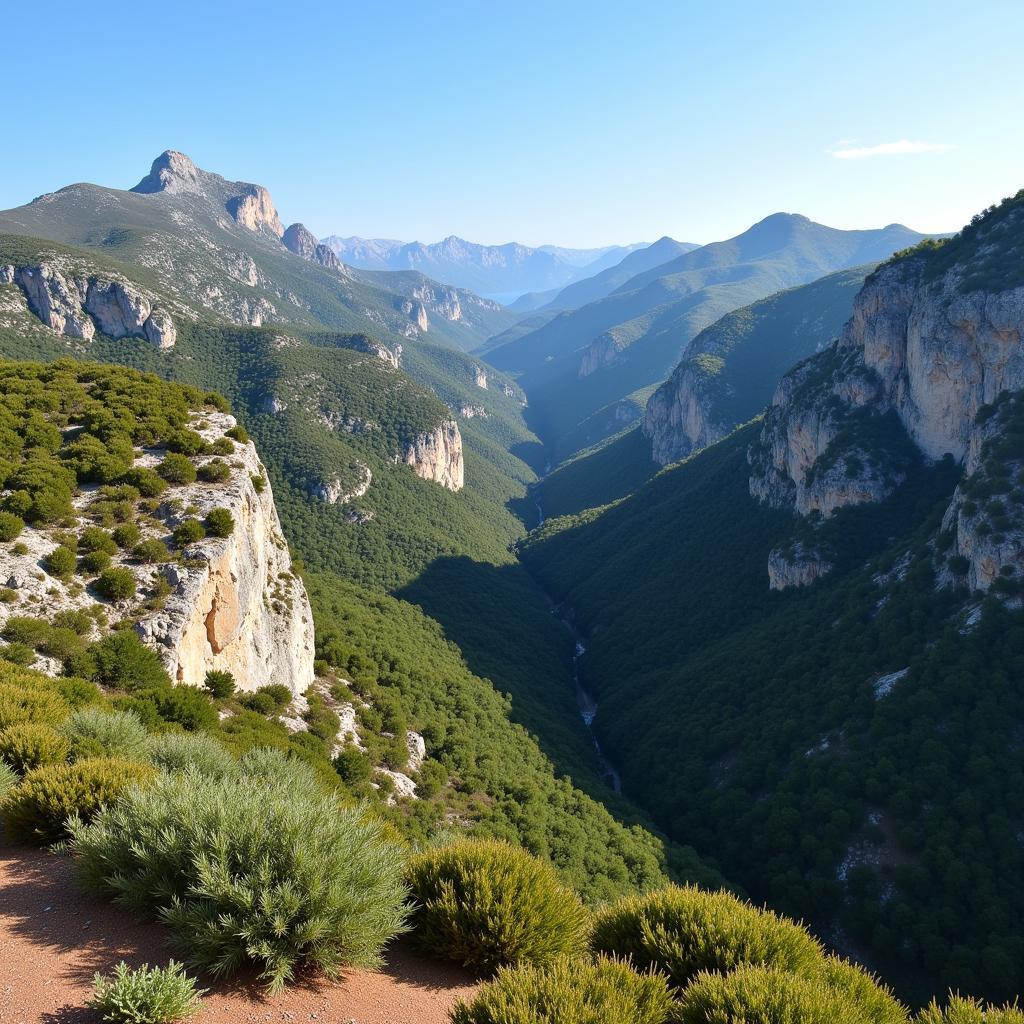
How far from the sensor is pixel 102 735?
11.0 meters

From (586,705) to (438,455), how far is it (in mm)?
58771

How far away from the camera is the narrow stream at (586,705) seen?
177 feet

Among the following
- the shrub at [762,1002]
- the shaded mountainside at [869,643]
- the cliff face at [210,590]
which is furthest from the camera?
the shaded mountainside at [869,643]

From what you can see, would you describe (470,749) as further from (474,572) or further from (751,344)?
(751,344)

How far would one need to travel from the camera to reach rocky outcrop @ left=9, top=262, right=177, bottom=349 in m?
92.4

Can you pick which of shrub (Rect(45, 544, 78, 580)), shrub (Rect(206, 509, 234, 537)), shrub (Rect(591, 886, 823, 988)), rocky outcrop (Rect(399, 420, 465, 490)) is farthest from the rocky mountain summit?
rocky outcrop (Rect(399, 420, 465, 490))

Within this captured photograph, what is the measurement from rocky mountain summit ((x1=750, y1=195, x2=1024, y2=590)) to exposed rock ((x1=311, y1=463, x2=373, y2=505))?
5597 centimetres

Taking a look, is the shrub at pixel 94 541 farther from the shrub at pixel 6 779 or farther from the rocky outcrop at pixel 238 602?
the shrub at pixel 6 779

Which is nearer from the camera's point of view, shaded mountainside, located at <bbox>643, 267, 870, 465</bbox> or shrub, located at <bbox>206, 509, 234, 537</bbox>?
shrub, located at <bbox>206, 509, 234, 537</bbox>

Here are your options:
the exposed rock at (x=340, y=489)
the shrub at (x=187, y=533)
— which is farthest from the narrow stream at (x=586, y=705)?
the shrub at (x=187, y=533)

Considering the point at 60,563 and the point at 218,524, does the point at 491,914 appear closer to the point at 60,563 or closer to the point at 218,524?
the point at 60,563

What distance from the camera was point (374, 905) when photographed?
6891 mm

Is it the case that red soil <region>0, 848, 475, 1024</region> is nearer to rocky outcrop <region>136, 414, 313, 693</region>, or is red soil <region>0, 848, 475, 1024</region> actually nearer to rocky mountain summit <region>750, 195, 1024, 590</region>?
rocky outcrop <region>136, 414, 313, 693</region>

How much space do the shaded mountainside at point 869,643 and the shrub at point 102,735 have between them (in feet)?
120
